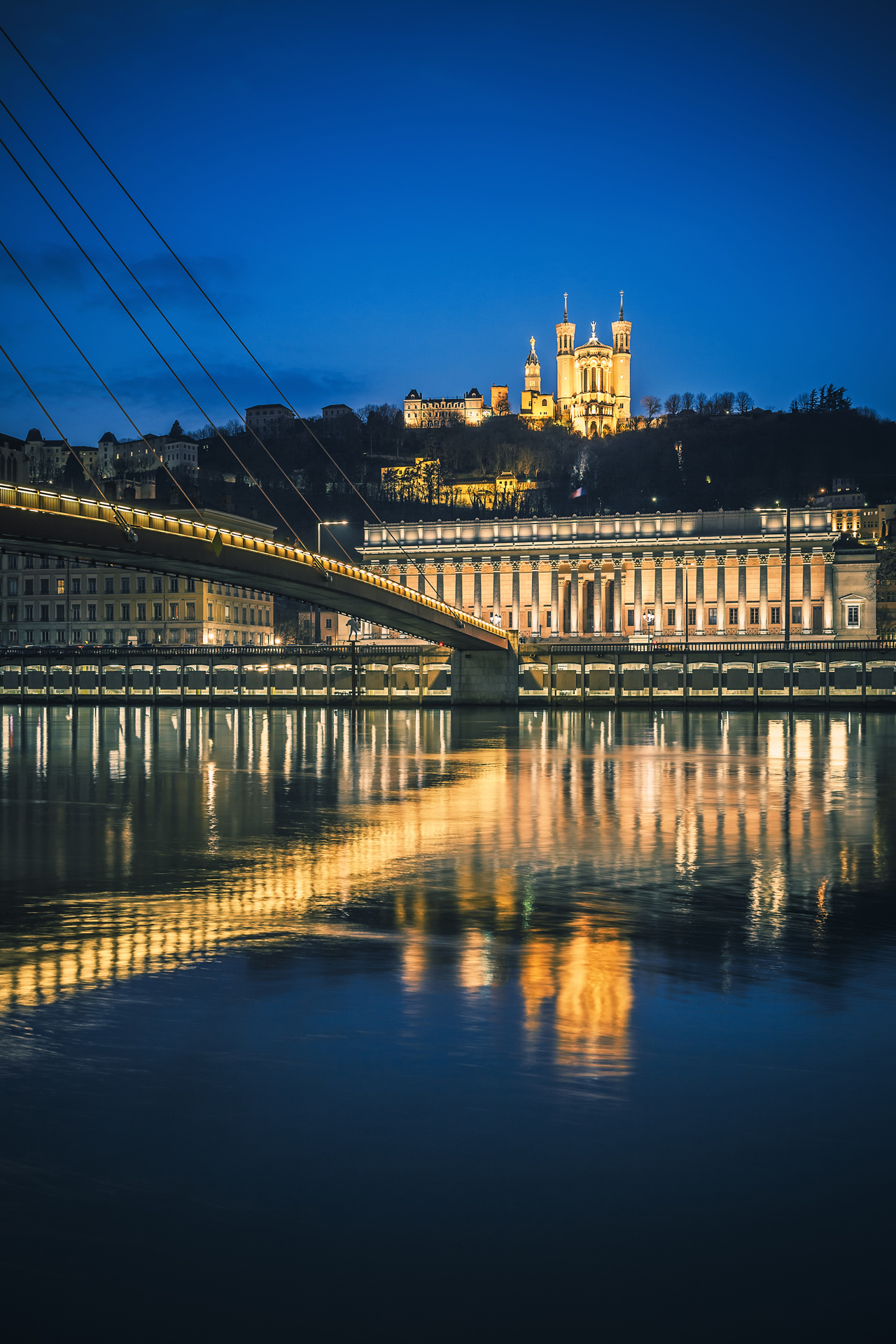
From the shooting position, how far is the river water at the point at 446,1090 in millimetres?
5273

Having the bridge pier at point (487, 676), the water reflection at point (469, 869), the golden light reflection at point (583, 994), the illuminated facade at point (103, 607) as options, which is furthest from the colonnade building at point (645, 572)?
the golden light reflection at point (583, 994)

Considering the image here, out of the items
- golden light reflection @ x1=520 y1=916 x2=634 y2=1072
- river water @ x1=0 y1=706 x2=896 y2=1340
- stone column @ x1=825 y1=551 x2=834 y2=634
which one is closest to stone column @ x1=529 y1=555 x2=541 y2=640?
stone column @ x1=825 y1=551 x2=834 y2=634

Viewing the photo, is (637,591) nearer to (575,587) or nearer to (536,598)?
(575,587)

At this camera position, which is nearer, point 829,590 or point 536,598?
point 829,590

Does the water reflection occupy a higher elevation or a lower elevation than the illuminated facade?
lower

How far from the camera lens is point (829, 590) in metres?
144

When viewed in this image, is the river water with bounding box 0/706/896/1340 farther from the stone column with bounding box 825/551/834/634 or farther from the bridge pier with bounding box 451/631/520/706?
the stone column with bounding box 825/551/834/634

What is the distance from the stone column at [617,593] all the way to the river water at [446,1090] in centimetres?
13234

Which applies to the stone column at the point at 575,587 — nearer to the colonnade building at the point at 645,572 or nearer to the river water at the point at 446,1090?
the colonnade building at the point at 645,572

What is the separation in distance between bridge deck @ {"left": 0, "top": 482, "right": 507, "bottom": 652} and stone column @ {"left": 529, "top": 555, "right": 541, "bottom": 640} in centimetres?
7636

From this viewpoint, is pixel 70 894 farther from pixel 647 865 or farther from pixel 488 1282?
pixel 488 1282

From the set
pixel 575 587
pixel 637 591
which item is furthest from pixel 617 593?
pixel 575 587

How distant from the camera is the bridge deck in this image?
127 feet

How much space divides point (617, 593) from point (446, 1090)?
477 ft
